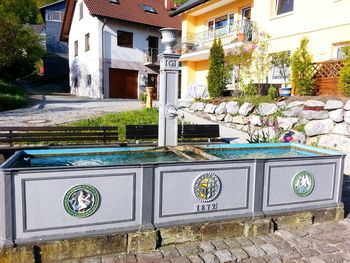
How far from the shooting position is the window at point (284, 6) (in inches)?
569

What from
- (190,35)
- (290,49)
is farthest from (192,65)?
(290,49)

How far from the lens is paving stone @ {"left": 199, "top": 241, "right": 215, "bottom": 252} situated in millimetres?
3686

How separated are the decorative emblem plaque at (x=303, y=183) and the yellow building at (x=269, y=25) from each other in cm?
964

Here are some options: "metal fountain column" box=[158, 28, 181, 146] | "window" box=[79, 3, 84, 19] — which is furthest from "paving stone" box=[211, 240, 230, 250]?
"window" box=[79, 3, 84, 19]

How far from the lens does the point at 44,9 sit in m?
35.5

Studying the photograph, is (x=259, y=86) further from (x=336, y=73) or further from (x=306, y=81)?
(x=336, y=73)

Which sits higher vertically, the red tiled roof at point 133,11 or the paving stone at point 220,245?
the red tiled roof at point 133,11

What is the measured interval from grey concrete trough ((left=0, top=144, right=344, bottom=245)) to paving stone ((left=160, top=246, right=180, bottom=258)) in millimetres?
302

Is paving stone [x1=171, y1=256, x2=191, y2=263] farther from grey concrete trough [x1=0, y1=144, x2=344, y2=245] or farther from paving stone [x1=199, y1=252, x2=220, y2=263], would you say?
grey concrete trough [x1=0, y1=144, x2=344, y2=245]

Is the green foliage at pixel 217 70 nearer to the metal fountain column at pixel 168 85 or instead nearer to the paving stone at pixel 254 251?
the metal fountain column at pixel 168 85

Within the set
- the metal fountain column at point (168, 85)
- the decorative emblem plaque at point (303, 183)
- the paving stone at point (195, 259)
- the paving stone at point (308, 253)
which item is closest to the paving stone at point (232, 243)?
the paving stone at point (195, 259)

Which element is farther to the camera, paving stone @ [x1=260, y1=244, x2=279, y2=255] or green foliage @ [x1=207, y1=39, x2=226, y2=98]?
green foliage @ [x1=207, y1=39, x2=226, y2=98]

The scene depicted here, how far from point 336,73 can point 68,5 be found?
2541cm

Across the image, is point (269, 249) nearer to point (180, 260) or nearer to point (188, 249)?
point (188, 249)
